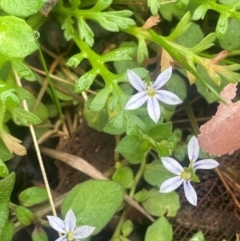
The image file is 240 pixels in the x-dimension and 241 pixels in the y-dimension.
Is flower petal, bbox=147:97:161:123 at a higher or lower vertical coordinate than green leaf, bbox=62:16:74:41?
lower

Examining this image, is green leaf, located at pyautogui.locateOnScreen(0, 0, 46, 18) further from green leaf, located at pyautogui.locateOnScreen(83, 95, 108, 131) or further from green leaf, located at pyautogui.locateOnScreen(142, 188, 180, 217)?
green leaf, located at pyautogui.locateOnScreen(142, 188, 180, 217)

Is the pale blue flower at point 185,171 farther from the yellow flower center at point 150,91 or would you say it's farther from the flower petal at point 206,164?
the yellow flower center at point 150,91

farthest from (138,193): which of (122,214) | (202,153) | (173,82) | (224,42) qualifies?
(224,42)

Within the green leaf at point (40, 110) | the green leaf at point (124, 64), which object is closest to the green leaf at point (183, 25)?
the green leaf at point (124, 64)

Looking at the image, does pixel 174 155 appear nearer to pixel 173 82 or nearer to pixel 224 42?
pixel 173 82

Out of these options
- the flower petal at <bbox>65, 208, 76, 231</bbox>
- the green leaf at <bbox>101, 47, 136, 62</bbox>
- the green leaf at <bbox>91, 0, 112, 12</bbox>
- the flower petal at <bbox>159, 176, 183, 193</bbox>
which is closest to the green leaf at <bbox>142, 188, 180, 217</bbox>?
the flower petal at <bbox>159, 176, 183, 193</bbox>
